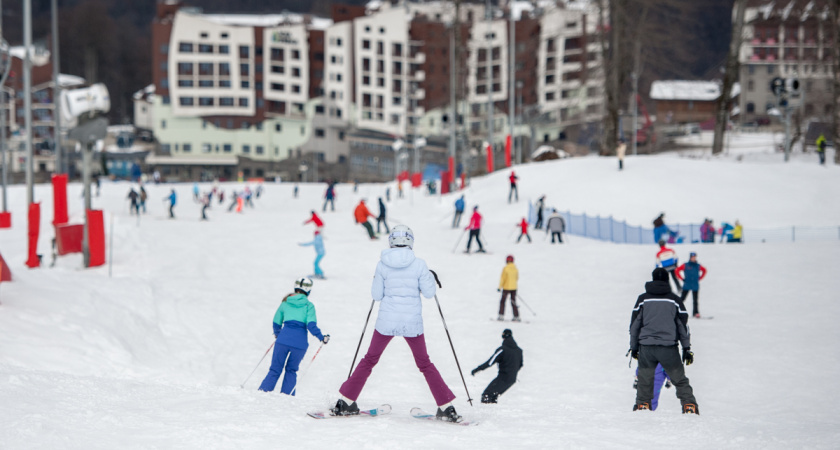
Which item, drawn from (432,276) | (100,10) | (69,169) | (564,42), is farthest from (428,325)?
(100,10)

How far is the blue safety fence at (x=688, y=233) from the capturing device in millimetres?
23547

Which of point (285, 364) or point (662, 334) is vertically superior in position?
point (662, 334)

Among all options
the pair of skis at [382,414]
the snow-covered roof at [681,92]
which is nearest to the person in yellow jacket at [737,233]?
the pair of skis at [382,414]

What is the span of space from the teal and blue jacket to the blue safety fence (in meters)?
17.4

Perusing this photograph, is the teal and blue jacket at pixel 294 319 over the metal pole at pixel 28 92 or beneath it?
beneath

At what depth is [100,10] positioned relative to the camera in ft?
360

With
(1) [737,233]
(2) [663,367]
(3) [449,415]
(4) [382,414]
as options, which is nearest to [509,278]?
(2) [663,367]

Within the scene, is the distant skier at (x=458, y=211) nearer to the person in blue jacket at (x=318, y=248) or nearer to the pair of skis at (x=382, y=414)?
the person in blue jacket at (x=318, y=248)

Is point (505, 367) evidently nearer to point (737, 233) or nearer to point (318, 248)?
point (318, 248)

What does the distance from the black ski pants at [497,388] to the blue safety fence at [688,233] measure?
15560mm

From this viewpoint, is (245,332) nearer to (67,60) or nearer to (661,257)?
(661,257)

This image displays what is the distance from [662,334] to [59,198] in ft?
55.1

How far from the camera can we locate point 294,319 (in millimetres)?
8078

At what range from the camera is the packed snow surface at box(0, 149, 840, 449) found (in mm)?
6133
